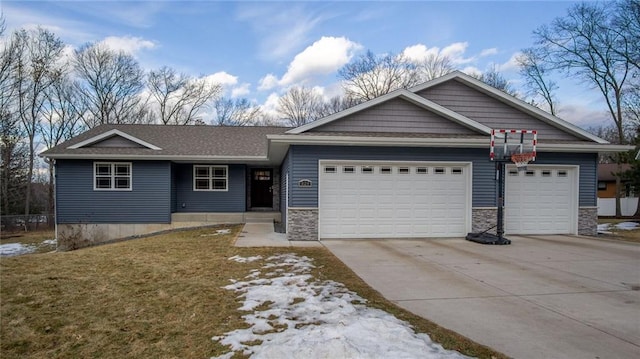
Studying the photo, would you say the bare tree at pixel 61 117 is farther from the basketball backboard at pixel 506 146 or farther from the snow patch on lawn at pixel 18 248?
the basketball backboard at pixel 506 146

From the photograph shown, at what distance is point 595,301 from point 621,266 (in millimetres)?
3157

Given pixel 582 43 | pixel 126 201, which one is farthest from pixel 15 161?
pixel 582 43

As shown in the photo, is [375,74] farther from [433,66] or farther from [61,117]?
[61,117]

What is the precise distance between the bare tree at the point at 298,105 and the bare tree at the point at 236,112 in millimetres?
2529

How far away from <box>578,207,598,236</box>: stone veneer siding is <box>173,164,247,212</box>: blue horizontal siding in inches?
489

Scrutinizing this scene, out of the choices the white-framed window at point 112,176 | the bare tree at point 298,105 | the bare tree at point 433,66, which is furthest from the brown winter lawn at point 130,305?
the bare tree at point 433,66

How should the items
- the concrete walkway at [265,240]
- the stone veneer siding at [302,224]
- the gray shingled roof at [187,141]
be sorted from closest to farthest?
1. the concrete walkway at [265,240]
2. the stone veneer siding at [302,224]
3. the gray shingled roof at [187,141]

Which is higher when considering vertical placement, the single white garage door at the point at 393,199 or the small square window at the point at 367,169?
the small square window at the point at 367,169

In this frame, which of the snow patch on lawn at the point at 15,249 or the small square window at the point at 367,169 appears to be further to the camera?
the snow patch on lawn at the point at 15,249

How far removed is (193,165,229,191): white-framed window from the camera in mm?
16016

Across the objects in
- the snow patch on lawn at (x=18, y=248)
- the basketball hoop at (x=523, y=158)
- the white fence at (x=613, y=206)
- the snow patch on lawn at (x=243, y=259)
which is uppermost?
the basketball hoop at (x=523, y=158)

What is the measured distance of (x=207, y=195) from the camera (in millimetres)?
15961

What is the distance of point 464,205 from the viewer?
11117 millimetres

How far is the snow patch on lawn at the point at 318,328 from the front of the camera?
10.8ft
